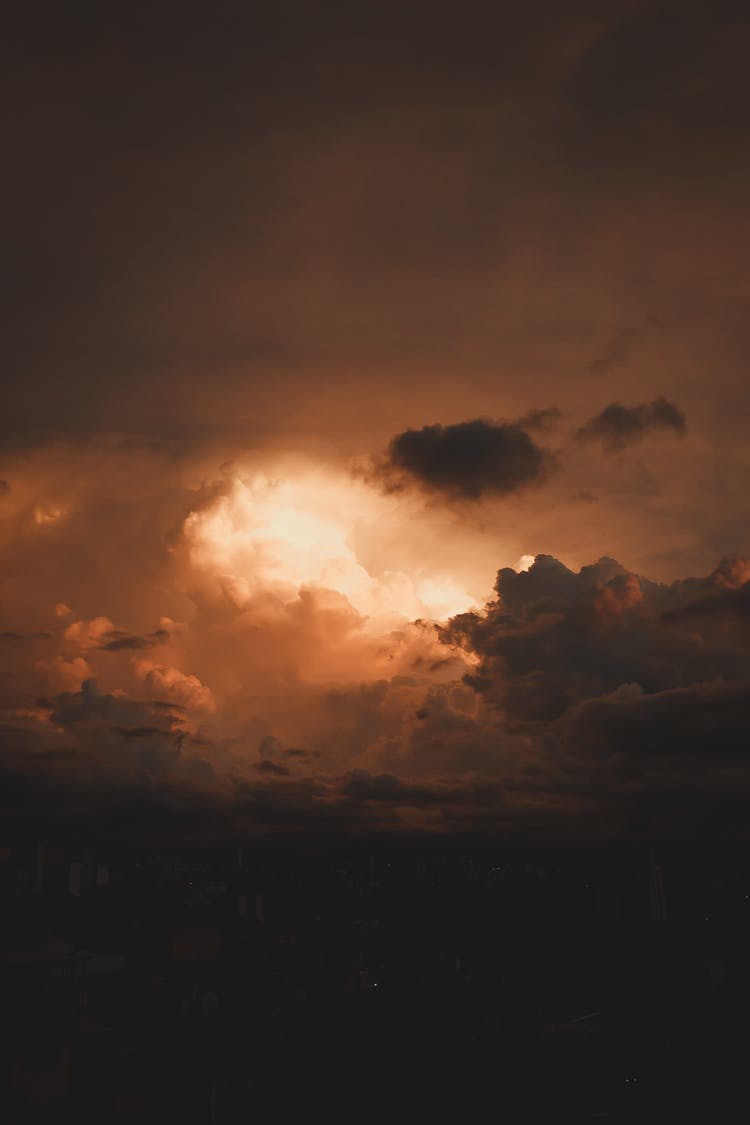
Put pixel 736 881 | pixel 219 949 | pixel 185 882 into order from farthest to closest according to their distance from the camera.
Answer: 1. pixel 185 882
2. pixel 736 881
3. pixel 219 949

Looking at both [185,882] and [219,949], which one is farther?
[185,882]

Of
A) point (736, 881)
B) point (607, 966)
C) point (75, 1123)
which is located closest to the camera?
point (75, 1123)

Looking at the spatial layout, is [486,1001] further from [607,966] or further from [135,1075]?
[135,1075]

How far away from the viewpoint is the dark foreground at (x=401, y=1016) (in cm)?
3253

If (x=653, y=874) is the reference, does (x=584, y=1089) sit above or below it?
below

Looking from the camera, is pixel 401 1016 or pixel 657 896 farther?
pixel 657 896

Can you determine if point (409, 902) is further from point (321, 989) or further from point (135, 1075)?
point (135, 1075)

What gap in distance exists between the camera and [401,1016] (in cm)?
3841

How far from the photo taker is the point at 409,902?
8150 centimetres

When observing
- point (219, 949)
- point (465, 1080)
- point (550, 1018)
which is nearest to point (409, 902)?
point (219, 949)

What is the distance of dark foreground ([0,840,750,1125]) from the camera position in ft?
107

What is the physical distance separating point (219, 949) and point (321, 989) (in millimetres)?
16304

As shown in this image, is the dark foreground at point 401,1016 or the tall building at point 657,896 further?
the tall building at point 657,896

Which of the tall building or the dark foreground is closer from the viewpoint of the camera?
the dark foreground
